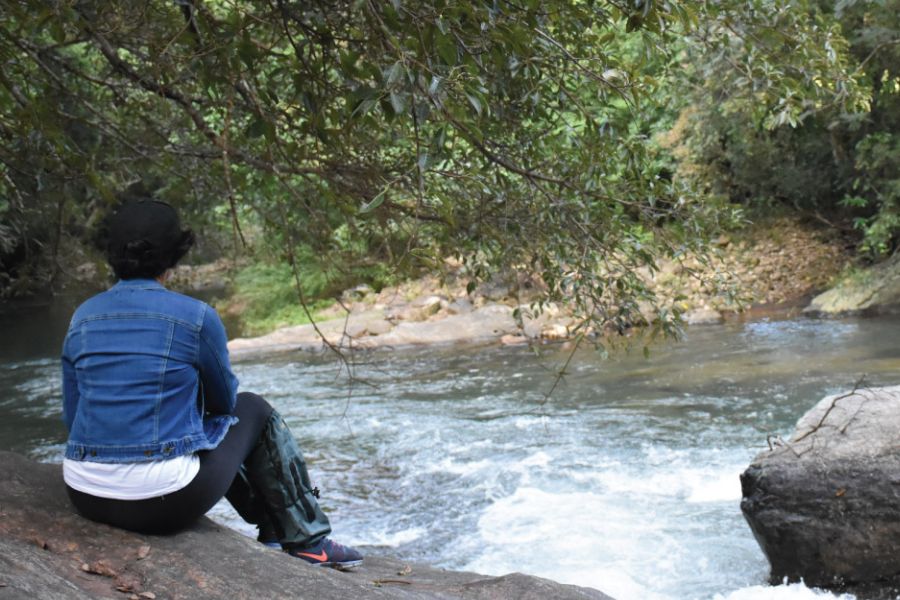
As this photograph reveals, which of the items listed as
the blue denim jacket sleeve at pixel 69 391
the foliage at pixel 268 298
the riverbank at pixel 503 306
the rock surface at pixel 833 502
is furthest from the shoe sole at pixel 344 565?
the foliage at pixel 268 298

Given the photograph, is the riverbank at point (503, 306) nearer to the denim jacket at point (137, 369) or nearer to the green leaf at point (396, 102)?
the denim jacket at point (137, 369)

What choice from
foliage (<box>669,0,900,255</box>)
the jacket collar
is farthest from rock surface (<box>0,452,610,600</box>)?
foliage (<box>669,0,900,255</box>)

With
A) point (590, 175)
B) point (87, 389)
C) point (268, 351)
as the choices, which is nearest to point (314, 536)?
point (87, 389)

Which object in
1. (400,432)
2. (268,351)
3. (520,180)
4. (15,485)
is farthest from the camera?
(268,351)

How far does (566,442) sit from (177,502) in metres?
6.02

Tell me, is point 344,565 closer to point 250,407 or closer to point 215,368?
point 250,407

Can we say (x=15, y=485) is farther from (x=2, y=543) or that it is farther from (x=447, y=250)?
(x=447, y=250)

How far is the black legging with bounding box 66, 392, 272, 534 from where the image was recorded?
10.1 ft

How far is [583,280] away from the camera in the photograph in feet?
15.0

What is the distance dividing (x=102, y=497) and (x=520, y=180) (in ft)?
9.74

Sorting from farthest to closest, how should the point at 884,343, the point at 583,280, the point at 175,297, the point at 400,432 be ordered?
the point at 884,343 < the point at 400,432 < the point at 583,280 < the point at 175,297

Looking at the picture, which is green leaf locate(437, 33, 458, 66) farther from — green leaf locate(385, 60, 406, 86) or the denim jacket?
the denim jacket

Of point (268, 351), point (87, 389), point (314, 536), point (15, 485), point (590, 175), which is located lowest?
point (268, 351)

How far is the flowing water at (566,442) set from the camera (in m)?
5.98
